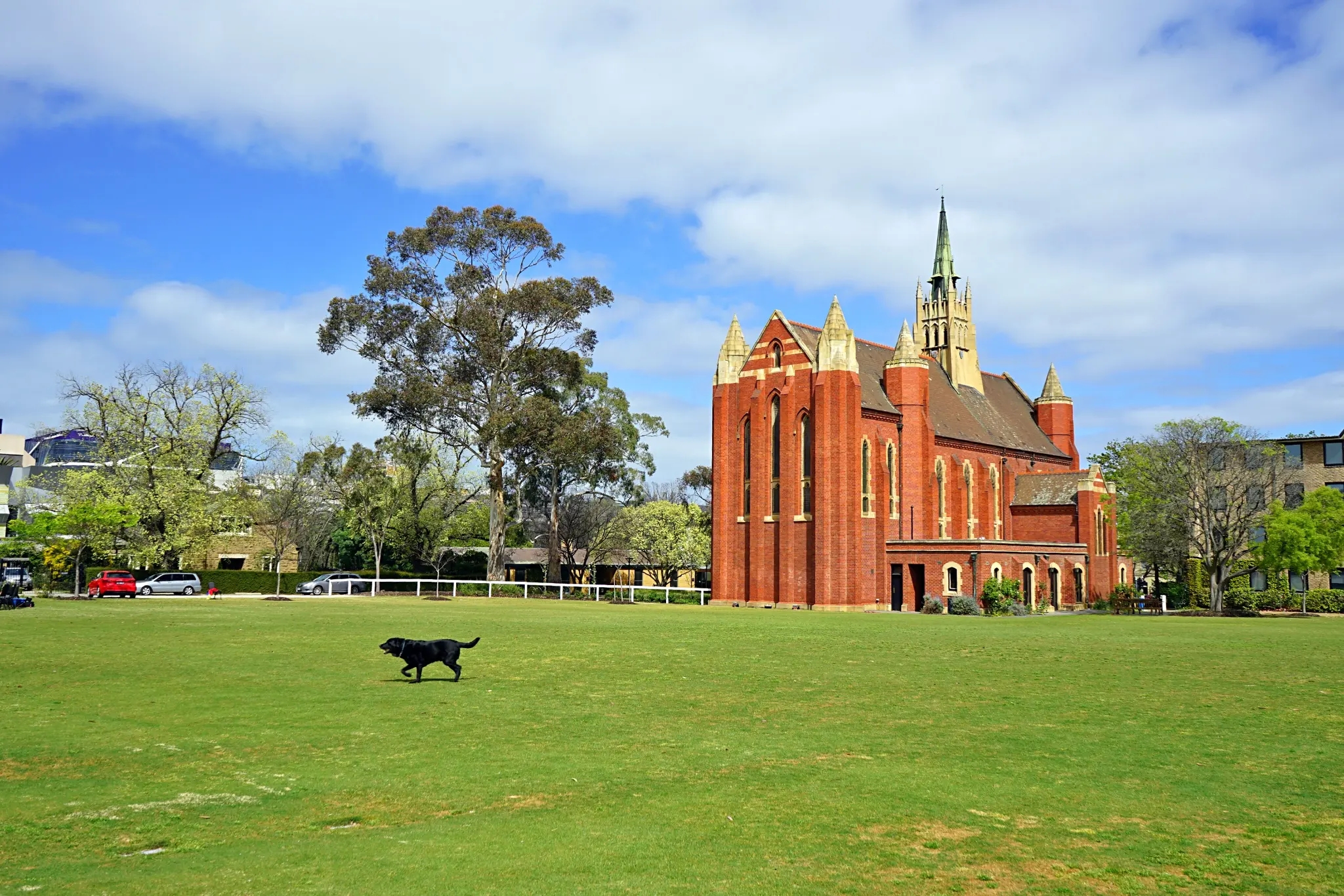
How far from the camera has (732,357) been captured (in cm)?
6644

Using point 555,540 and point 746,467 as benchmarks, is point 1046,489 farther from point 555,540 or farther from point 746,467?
point 555,540

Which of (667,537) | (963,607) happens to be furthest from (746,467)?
(667,537)

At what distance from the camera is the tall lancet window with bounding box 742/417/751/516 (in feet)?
212

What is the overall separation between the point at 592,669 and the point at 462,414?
4838 cm

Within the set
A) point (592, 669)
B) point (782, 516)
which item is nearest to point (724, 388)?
point (782, 516)

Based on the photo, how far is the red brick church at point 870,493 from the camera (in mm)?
59500

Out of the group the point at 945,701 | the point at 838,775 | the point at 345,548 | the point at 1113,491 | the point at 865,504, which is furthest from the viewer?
the point at 345,548

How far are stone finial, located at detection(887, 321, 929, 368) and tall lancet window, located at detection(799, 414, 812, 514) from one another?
732cm

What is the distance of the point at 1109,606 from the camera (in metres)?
63.3

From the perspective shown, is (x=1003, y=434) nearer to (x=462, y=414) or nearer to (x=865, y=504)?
(x=865, y=504)

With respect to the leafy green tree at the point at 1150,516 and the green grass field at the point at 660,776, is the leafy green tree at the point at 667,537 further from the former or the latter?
the green grass field at the point at 660,776

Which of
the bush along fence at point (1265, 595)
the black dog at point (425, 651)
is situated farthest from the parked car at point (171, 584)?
the bush along fence at point (1265, 595)

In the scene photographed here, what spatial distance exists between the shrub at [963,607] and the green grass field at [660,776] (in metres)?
30.5

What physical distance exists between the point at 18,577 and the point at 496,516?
27.9 m
